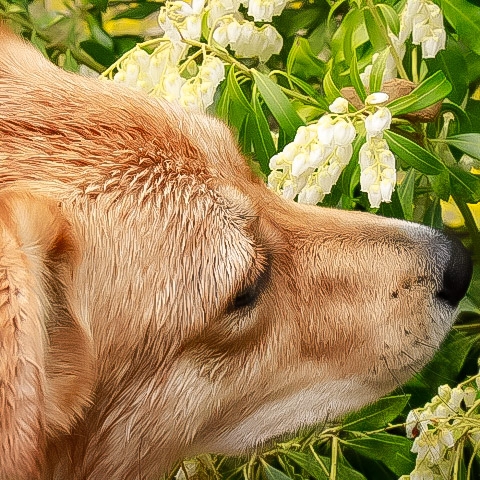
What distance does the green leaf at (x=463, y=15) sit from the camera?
227 cm

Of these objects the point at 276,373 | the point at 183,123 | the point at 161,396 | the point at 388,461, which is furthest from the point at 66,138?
the point at 388,461

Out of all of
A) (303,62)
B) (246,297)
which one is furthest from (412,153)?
(246,297)

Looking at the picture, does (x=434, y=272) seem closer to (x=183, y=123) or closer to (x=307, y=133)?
(x=307, y=133)

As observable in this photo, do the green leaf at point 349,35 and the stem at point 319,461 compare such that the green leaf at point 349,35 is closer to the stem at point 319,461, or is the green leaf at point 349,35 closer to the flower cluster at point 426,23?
the flower cluster at point 426,23

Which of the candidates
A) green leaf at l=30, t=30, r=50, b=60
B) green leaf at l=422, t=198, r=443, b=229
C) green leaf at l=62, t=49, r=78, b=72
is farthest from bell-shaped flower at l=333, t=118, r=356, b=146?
green leaf at l=30, t=30, r=50, b=60

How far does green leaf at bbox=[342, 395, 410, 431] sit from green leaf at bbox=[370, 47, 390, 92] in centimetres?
75

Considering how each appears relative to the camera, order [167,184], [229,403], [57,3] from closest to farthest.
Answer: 1. [167,184]
2. [229,403]
3. [57,3]

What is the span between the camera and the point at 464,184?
2.35 metres

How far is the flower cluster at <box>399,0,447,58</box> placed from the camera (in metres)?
2.08

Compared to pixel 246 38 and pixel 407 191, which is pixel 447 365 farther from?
pixel 246 38

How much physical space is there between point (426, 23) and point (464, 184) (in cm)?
44

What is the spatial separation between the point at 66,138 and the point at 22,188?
14 centimetres

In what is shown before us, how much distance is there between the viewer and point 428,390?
2586 mm

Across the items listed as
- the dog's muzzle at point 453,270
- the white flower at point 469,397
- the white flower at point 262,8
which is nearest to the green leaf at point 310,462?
the white flower at point 469,397
